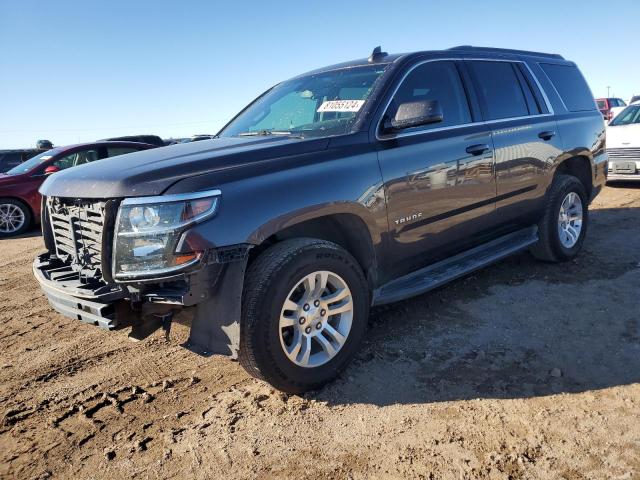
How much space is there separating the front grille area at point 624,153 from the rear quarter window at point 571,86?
4.22m

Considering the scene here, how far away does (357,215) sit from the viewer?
318cm

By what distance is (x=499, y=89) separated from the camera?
447cm

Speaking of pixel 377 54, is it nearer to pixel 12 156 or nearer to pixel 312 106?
pixel 312 106

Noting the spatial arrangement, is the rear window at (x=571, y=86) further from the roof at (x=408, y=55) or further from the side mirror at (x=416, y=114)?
the side mirror at (x=416, y=114)

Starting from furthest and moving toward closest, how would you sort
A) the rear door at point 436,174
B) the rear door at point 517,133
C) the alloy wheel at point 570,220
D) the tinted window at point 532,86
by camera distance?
the alloy wheel at point 570,220, the tinted window at point 532,86, the rear door at point 517,133, the rear door at point 436,174

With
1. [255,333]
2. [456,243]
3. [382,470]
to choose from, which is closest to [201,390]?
[255,333]

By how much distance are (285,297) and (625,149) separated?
889cm

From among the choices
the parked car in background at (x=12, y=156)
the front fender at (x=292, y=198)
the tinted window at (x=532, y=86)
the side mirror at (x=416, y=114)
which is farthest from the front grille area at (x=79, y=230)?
the parked car in background at (x=12, y=156)

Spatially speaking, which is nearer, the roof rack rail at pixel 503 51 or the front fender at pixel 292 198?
the front fender at pixel 292 198

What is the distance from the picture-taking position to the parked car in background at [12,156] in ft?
43.7

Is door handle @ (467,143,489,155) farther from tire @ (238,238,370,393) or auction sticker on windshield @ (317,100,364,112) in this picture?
tire @ (238,238,370,393)

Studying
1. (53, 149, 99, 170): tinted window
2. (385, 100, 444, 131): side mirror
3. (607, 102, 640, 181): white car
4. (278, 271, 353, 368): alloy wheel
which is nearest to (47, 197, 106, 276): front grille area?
(278, 271, 353, 368): alloy wheel

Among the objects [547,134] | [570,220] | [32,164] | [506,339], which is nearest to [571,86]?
[547,134]

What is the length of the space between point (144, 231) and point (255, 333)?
778 mm
